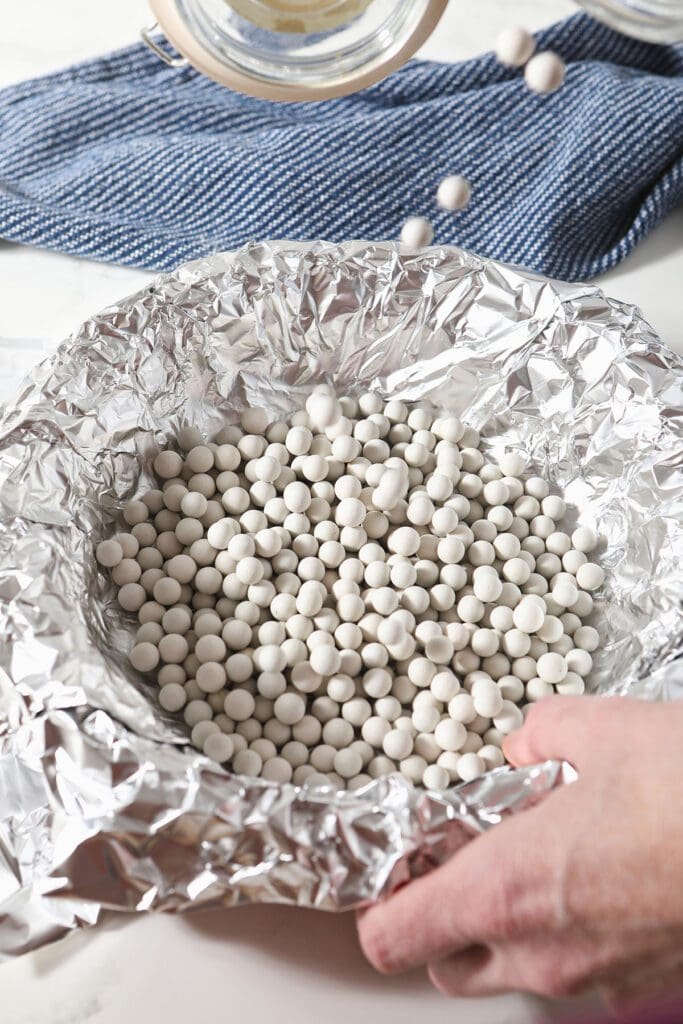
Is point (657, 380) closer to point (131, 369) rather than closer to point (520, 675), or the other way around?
point (520, 675)

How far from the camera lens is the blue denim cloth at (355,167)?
1094 millimetres

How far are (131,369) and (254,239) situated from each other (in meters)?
0.28

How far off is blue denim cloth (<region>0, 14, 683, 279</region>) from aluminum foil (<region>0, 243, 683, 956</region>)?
→ 0.19 metres

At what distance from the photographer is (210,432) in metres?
0.99

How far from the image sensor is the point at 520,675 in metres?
0.87

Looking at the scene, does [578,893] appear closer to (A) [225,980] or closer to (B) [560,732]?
(B) [560,732]

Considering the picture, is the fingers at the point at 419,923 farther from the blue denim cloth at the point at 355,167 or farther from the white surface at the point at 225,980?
the blue denim cloth at the point at 355,167

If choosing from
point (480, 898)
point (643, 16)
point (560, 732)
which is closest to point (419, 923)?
point (480, 898)

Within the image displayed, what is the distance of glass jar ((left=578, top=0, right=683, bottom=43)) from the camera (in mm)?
451

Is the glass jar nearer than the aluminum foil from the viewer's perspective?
Yes

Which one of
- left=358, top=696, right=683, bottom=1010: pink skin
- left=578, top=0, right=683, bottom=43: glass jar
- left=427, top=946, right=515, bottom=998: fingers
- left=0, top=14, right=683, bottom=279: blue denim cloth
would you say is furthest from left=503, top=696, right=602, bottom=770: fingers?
left=0, top=14, right=683, bottom=279: blue denim cloth

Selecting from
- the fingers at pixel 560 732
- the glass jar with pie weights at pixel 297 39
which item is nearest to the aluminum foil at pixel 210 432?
the fingers at pixel 560 732

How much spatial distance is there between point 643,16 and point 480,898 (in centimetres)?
46

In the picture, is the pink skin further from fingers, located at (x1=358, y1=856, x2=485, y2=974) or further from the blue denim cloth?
the blue denim cloth
